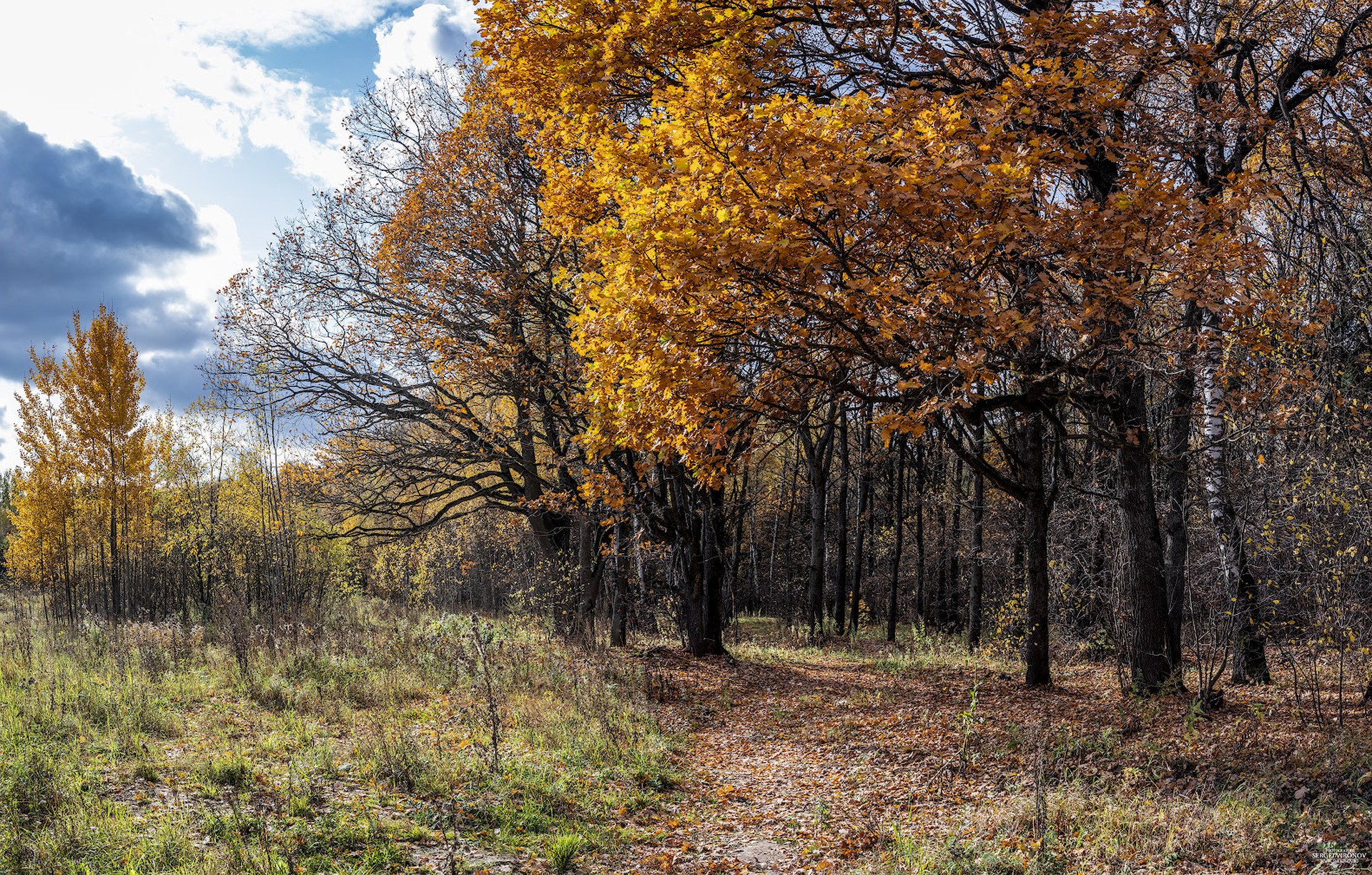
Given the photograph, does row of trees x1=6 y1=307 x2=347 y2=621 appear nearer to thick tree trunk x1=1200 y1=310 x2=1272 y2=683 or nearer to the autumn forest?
the autumn forest

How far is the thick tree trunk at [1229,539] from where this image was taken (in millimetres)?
7324

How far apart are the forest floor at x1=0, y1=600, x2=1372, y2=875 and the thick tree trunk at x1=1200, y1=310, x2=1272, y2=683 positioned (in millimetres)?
578

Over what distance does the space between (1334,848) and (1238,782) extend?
49.0 inches

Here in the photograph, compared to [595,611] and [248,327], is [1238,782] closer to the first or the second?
[595,611]

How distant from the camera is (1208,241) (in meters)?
5.15

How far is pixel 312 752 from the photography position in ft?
20.0

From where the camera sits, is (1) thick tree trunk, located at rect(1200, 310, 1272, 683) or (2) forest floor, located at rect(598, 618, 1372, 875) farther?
(1) thick tree trunk, located at rect(1200, 310, 1272, 683)

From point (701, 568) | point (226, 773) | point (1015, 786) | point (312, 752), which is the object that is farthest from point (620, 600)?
point (1015, 786)

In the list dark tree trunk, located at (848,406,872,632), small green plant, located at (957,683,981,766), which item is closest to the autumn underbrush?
small green plant, located at (957,683,981,766)

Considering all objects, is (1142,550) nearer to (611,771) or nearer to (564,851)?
(611,771)

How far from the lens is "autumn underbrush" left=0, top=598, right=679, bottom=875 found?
14.4ft

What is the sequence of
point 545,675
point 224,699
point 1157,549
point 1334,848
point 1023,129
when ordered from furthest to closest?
1. point 545,675
2. point 224,699
3. point 1157,549
4. point 1023,129
5. point 1334,848

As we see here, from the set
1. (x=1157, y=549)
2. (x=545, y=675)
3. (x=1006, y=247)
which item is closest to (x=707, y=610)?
(x=545, y=675)

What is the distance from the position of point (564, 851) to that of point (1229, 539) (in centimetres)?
673
